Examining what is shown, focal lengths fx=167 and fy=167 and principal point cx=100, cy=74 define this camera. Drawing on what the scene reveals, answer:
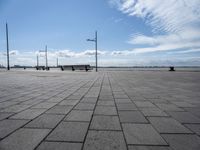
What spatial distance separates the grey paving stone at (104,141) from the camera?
248cm

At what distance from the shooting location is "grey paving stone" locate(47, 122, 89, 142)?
9.09 ft

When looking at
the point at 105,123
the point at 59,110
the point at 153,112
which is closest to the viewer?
the point at 105,123

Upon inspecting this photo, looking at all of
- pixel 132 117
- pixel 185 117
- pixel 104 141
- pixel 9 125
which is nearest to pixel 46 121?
pixel 9 125

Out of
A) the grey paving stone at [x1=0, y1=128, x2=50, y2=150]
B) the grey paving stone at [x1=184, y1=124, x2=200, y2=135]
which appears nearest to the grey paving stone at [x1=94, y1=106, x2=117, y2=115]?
the grey paving stone at [x1=0, y1=128, x2=50, y2=150]

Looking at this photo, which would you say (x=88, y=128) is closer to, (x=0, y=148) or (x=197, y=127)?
(x=0, y=148)

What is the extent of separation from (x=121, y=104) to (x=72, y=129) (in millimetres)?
2407

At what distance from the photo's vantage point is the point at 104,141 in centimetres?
267

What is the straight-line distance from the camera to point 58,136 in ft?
9.34

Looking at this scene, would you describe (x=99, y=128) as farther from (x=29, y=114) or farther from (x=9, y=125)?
(x=29, y=114)

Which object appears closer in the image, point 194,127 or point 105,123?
point 194,127

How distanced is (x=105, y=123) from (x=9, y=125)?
194cm

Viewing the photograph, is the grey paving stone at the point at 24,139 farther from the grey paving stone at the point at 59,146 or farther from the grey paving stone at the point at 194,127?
the grey paving stone at the point at 194,127

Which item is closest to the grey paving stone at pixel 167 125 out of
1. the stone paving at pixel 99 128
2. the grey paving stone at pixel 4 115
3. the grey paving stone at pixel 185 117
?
the stone paving at pixel 99 128

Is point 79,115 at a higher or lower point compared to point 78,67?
lower
